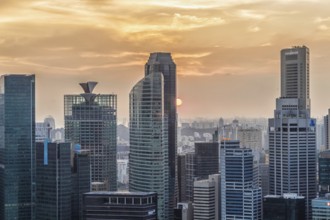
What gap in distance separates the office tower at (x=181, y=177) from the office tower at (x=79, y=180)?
4475 mm

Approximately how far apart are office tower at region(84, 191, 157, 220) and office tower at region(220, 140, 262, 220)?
6.34 m

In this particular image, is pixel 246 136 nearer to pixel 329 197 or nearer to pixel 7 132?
pixel 329 197

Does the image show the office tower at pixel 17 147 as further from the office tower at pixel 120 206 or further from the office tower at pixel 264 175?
the office tower at pixel 264 175

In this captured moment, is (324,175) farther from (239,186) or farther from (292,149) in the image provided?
(239,186)

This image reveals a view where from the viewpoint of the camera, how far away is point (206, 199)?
81.8 ft

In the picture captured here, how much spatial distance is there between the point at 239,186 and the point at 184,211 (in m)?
2.15

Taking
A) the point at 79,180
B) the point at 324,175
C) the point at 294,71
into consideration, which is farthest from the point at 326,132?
the point at 79,180

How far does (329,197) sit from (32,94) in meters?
10.4

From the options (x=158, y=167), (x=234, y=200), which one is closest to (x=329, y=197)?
(x=234, y=200)

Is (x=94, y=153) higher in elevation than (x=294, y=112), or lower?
lower

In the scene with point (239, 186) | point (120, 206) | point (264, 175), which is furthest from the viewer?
point (264, 175)

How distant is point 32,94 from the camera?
23078mm

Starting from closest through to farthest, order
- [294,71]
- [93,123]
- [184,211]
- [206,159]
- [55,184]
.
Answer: [55,184]
[184,211]
[206,159]
[93,123]
[294,71]

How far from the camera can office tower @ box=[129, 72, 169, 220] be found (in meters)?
22.3
